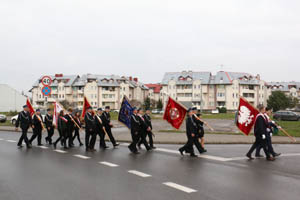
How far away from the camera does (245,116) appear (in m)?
12.0

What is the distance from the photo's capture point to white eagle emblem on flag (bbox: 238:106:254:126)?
11.9m

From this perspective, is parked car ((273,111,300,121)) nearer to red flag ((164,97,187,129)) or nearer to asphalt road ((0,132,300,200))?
asphalt road ((0,132,300,200))

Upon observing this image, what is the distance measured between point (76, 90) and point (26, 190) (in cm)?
10156

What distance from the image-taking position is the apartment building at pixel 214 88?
94750 millimetres

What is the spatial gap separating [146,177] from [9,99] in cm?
7665

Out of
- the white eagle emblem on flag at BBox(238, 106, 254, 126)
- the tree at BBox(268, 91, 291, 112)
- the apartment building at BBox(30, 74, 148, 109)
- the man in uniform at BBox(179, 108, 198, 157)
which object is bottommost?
the man in uniform at BBox(179, 108, 198, 157)

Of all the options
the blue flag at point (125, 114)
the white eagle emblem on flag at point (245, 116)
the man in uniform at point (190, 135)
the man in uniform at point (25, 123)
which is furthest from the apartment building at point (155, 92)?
the man in uniform at point (190, 135)

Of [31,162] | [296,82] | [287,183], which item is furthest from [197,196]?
[296,82]

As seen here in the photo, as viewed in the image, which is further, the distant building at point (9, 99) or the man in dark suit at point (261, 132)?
the distant building at point (9, 99)

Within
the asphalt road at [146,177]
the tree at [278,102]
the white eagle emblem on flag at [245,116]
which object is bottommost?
the asphalt road at [146,177]

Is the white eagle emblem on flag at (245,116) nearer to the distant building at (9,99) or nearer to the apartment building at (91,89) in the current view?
the distant building at (9,99)

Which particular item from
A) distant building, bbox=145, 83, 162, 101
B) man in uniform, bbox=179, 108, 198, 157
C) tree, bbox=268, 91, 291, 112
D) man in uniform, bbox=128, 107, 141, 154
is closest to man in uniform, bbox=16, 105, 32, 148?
man in uniform, bbox=128, 107, 141, 154

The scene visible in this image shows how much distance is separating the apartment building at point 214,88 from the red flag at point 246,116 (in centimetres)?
8169

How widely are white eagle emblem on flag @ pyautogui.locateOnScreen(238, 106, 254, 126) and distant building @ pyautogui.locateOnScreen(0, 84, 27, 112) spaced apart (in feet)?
239
